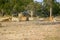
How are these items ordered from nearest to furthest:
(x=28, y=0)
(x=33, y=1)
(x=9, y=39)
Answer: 1. (x=9, y=39)
2. (x=33, y=1)
3. (x=28, y=0)

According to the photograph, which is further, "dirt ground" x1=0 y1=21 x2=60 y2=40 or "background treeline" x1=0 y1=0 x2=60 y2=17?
"background treeline" x1=0 y1=0 x2=60 y2=17

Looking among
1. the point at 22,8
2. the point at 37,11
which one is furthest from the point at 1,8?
the point at 37,11

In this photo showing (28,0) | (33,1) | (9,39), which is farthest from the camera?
(28,0)

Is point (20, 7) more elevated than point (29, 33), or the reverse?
point (29, 33)

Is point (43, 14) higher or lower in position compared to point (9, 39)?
lower

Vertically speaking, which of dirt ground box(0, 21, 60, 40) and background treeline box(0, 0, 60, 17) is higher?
dirt ground box(0, 21, 60, 40)

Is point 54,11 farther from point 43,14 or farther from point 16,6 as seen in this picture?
point 16,6

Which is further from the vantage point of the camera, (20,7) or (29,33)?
(20,7)

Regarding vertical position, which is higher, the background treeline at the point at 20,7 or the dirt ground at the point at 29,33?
the dirt ground at the point at 29,33

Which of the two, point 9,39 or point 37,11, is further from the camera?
point 37,11

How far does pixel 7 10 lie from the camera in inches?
2130

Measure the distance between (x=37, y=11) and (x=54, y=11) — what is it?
517 cm

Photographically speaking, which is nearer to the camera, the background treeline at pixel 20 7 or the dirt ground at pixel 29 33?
the dirt ground at pixel 29 33

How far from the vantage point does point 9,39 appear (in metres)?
11.7
